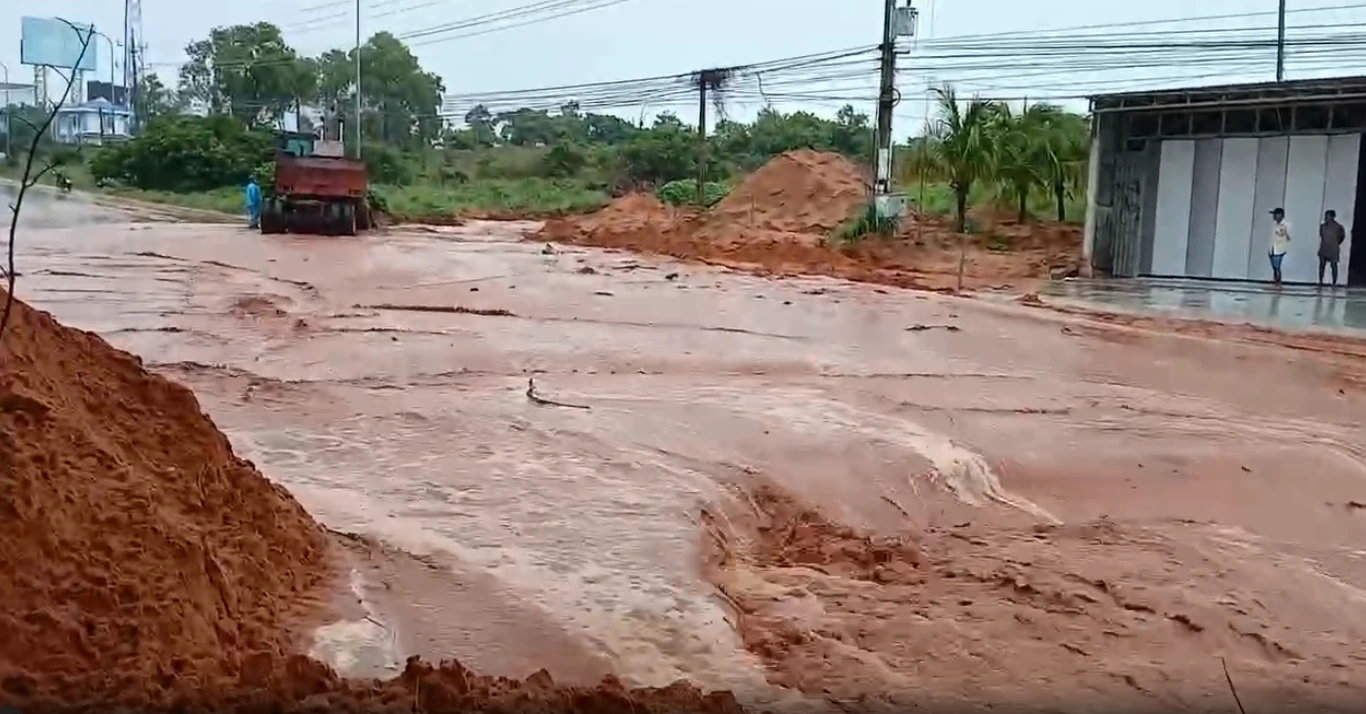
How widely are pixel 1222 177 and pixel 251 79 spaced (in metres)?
19.5

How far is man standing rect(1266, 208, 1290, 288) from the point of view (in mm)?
21016

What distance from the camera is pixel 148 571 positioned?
4.49m

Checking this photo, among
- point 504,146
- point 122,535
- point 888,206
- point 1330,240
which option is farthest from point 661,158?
point 122,535

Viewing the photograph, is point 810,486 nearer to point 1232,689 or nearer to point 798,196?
point 1232,689

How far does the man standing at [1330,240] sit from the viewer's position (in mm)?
20828

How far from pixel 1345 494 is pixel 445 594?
572cm

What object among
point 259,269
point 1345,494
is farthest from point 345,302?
point 1345,494

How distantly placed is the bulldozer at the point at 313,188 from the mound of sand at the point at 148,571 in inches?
1040

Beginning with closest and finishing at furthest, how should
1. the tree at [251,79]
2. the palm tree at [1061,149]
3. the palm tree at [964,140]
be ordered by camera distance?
the tree at [251,79], the palm tree at [964,140], the palm tree at [1061,149]

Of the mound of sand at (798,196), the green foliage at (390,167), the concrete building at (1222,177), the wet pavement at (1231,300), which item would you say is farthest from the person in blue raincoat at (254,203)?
the wet pavement at (1231,300)

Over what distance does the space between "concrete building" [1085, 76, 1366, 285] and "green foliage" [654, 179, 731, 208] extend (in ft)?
63.7

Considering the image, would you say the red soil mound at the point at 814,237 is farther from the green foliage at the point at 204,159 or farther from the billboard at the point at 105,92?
the billboard at the point at 105,92

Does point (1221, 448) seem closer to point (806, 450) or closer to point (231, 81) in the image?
point (806, 450)

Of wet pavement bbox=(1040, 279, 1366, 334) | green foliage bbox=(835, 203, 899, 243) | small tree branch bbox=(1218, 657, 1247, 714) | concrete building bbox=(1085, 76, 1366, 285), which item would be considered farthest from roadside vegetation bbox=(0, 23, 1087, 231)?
small tree branch bbox=(1218, 657, 1247, 714)
